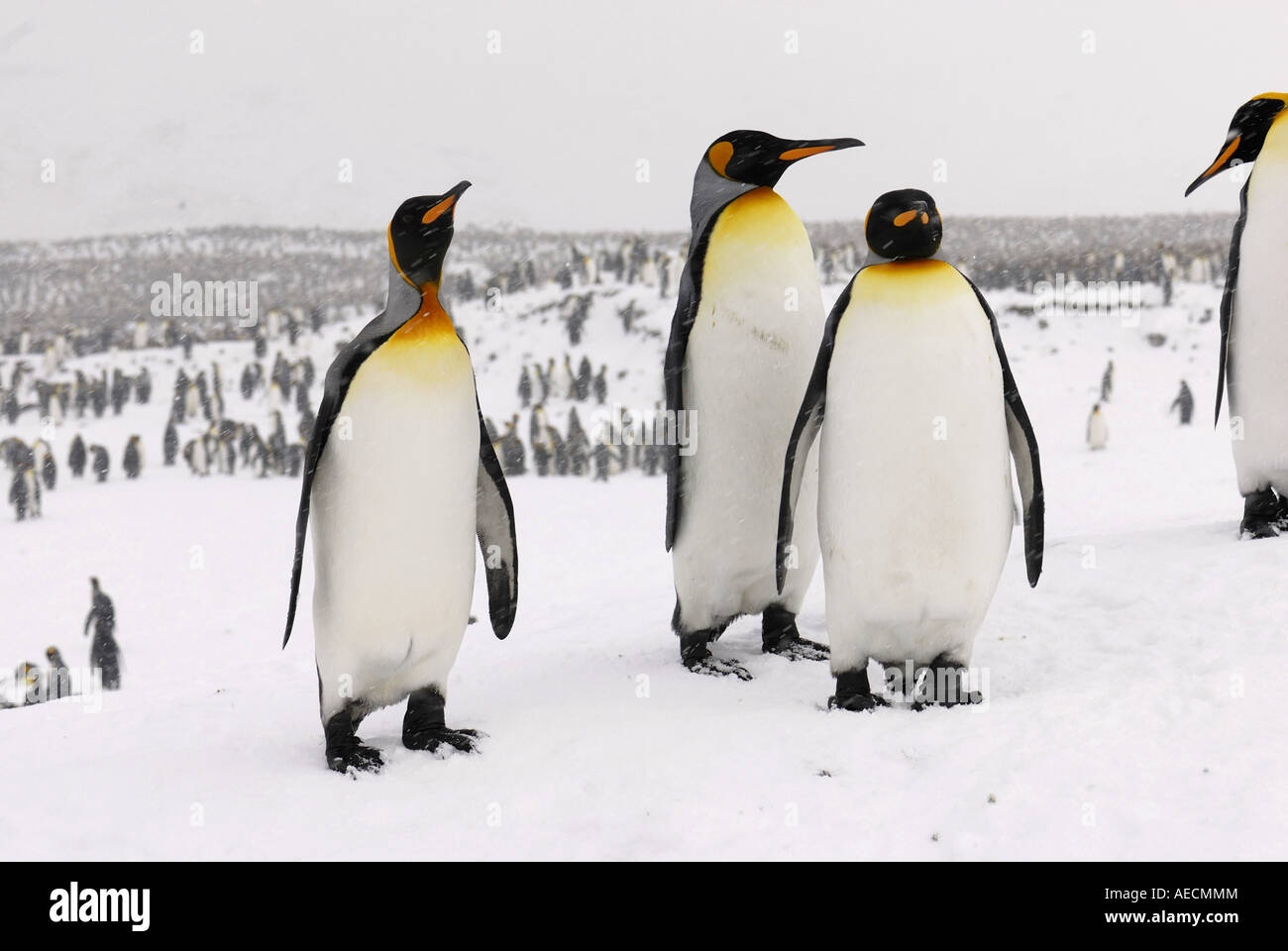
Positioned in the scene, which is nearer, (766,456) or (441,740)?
(441,740)

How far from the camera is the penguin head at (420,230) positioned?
340 cm

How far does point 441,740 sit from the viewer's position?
364 cm

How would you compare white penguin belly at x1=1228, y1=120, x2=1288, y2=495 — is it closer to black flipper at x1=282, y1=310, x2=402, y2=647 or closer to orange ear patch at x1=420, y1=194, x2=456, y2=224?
orange ear patch at x1=420, y1=194, x2=456, y2=224

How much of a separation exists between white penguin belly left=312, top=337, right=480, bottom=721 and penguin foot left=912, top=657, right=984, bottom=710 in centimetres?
160

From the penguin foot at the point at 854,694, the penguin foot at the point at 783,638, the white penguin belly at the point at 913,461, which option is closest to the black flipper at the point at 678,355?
the penguin foot at the point at 783,638

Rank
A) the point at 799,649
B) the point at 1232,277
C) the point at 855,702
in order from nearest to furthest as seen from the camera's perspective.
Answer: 1. the point at 855,702
2. the point at 799,649
3. the point at 1232,277

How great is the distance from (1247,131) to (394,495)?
175 inches

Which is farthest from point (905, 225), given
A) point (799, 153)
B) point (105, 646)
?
point (105, 646)

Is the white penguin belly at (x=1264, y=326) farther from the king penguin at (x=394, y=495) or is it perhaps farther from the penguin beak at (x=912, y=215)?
the king penguin at (x=394, y=495)

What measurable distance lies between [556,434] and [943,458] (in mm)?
13859

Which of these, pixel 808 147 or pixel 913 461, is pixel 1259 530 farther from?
pixel 808 147
